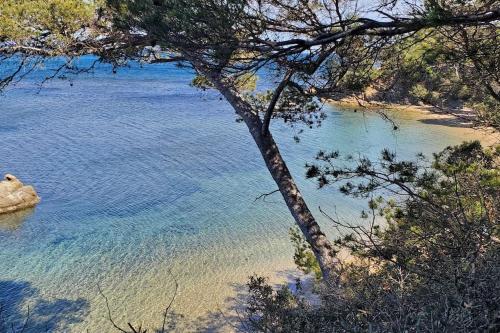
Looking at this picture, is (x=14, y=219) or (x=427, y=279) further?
(x=14, y=219)

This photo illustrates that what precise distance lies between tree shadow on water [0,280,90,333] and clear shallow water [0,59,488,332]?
23 mm

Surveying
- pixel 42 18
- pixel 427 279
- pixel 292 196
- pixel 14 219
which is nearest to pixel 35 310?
pixel 14 219

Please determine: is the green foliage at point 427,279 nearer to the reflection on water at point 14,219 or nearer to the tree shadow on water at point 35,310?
the tree shadow on water at point 35,310

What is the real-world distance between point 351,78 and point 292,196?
56.3 inches

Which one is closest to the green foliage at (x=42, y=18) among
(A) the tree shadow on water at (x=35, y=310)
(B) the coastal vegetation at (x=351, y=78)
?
(B) the coastal vegetation at (x=351, y=78)

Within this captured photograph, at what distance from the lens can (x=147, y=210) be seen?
1184 cm

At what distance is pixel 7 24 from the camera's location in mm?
4305

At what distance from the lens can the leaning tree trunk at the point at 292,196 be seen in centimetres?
473

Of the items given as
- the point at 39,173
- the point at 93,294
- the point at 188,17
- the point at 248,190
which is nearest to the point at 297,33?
the point at 188,17

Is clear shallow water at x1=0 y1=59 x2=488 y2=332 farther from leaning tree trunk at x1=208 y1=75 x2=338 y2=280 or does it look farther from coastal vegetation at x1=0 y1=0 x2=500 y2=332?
coastal vegetation at x1=0 y1=0 x2=500 y2=332

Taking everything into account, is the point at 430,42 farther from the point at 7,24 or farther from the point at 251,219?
the point at 251,219

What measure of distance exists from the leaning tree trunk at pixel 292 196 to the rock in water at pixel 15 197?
8994mm

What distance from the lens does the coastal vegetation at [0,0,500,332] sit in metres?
2.63

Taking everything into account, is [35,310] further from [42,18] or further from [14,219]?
[42,18]
